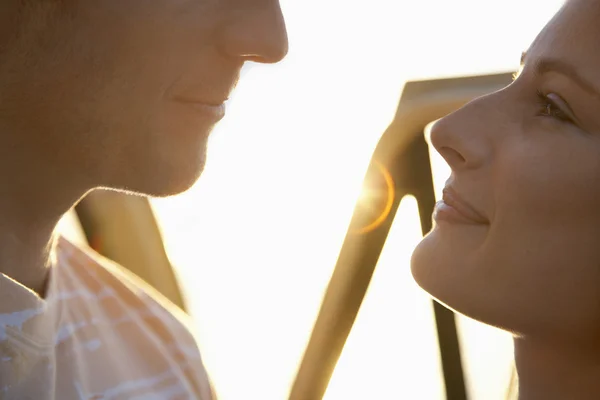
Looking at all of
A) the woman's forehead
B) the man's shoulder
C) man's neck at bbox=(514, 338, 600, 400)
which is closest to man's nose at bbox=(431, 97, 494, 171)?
the woman's forehead

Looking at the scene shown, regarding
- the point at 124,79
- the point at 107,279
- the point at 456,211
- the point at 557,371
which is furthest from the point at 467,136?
the point at 107,279

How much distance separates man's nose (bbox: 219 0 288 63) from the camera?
101 centimetres

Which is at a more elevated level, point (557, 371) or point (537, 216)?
point (537, 216)

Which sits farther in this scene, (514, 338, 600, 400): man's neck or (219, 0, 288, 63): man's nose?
(219, 0, 288, 63): man's nose

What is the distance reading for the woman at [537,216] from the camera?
845 mm

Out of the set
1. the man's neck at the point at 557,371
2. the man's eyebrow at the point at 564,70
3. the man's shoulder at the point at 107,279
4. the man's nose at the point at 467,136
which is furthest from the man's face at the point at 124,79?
the man's neck at the point at 557,371

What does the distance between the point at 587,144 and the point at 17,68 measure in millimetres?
817

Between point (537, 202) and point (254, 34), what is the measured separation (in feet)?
1.75

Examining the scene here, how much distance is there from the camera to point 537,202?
0.86 meters

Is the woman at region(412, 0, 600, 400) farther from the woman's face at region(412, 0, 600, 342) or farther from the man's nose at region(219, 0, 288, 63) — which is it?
the man's nose at region(219, 0, 288, 63)

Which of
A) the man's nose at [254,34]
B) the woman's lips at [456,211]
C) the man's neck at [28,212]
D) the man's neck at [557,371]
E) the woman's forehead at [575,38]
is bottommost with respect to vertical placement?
the man's neck at [557,371]

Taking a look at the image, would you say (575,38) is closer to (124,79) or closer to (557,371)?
(557,371)

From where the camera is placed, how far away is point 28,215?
2.94ft

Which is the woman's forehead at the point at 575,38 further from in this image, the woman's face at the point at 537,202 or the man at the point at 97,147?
the man at the point at 97,147
